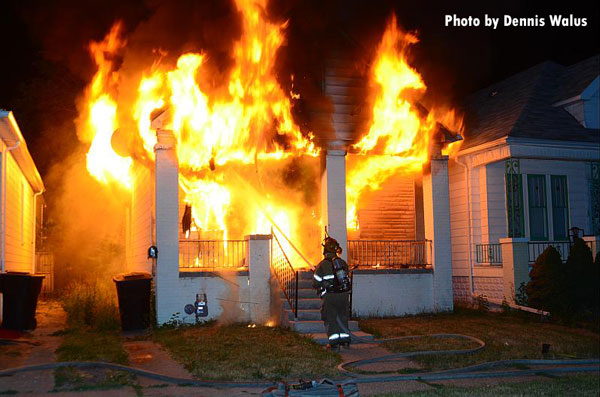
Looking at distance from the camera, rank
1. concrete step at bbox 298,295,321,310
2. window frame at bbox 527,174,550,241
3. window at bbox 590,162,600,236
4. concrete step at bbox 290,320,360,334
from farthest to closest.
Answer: window at bbox 590,162,600,236
window frame at bbox 527,174,550,241
concrete step at bbox 298,295,321,310
concrete step at bbox 290,320,360,334

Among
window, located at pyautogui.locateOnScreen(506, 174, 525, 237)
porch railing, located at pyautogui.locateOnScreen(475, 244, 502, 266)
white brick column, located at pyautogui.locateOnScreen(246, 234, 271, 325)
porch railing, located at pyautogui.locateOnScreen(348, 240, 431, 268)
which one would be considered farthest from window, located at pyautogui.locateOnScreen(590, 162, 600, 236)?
white brick column, located at pyautogui.locateOnScreen(246, 234, 271, 325)

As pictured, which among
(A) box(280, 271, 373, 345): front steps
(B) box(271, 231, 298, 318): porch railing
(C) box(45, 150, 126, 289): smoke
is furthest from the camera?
(C) box(45, 150, 126, 289): smoke

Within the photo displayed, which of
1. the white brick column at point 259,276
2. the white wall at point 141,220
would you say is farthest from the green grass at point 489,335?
the white wall at point 141,220

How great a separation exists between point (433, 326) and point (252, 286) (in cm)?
374

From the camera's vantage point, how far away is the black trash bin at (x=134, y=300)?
38.8 ft

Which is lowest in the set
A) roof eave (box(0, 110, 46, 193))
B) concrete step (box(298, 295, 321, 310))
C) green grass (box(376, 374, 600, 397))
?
green grass (box(376, 374, 600, 397))

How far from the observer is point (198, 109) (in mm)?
13180

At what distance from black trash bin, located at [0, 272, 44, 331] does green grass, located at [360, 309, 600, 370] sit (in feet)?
21.8

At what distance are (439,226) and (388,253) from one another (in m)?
1.67

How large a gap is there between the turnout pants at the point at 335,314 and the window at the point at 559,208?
828cm

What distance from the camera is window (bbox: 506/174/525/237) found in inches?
589

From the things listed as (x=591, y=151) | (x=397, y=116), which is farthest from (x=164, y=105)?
(x=591, y=151)

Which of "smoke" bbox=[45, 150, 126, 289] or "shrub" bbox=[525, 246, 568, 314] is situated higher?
"smoke" bbox=[45, 150, 126, 289]

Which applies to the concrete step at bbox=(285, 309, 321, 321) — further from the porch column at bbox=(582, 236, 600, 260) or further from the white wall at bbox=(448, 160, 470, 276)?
the porch column at bbox=(582, 236, 600, 260)
